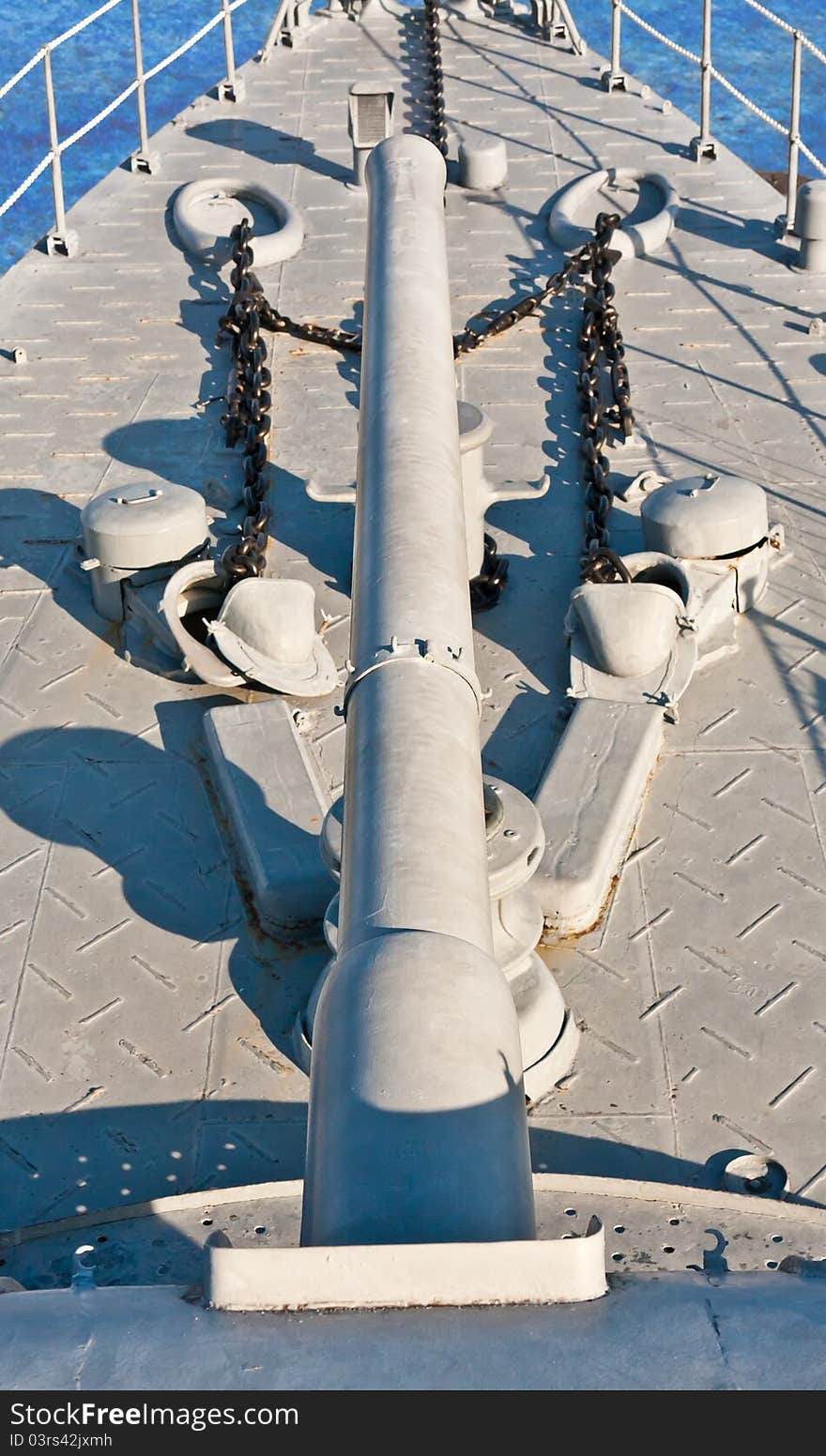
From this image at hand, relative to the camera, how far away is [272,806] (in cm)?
467

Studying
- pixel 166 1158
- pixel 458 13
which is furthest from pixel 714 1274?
pixel 458 13

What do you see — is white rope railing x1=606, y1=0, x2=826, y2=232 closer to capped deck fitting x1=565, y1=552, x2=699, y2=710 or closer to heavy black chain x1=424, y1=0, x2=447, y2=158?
heavy black chain x1=424, y1=0, x2=447, y2=158

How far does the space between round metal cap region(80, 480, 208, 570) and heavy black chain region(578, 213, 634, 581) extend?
1300mm

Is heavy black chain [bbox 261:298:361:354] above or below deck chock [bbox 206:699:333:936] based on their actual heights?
below

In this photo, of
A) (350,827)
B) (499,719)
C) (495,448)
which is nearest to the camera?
(350,827)

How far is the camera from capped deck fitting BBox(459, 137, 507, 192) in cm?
877

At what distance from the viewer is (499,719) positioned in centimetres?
523

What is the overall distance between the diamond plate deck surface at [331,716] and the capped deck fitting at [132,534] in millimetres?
175

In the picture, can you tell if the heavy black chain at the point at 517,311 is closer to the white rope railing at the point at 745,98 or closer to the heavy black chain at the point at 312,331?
the heavy black chain at the point at 312,331

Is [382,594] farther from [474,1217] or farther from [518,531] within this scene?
[518,531]

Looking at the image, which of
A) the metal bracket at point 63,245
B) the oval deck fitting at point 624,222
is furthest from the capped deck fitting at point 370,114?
the metal bracket at point 63,245

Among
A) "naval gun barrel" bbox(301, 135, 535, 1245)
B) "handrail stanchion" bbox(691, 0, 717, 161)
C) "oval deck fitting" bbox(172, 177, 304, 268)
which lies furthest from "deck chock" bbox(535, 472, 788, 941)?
"handrail stanchion" bbox(691, 0, 717, 161)

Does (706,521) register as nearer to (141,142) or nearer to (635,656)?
(635,656)
